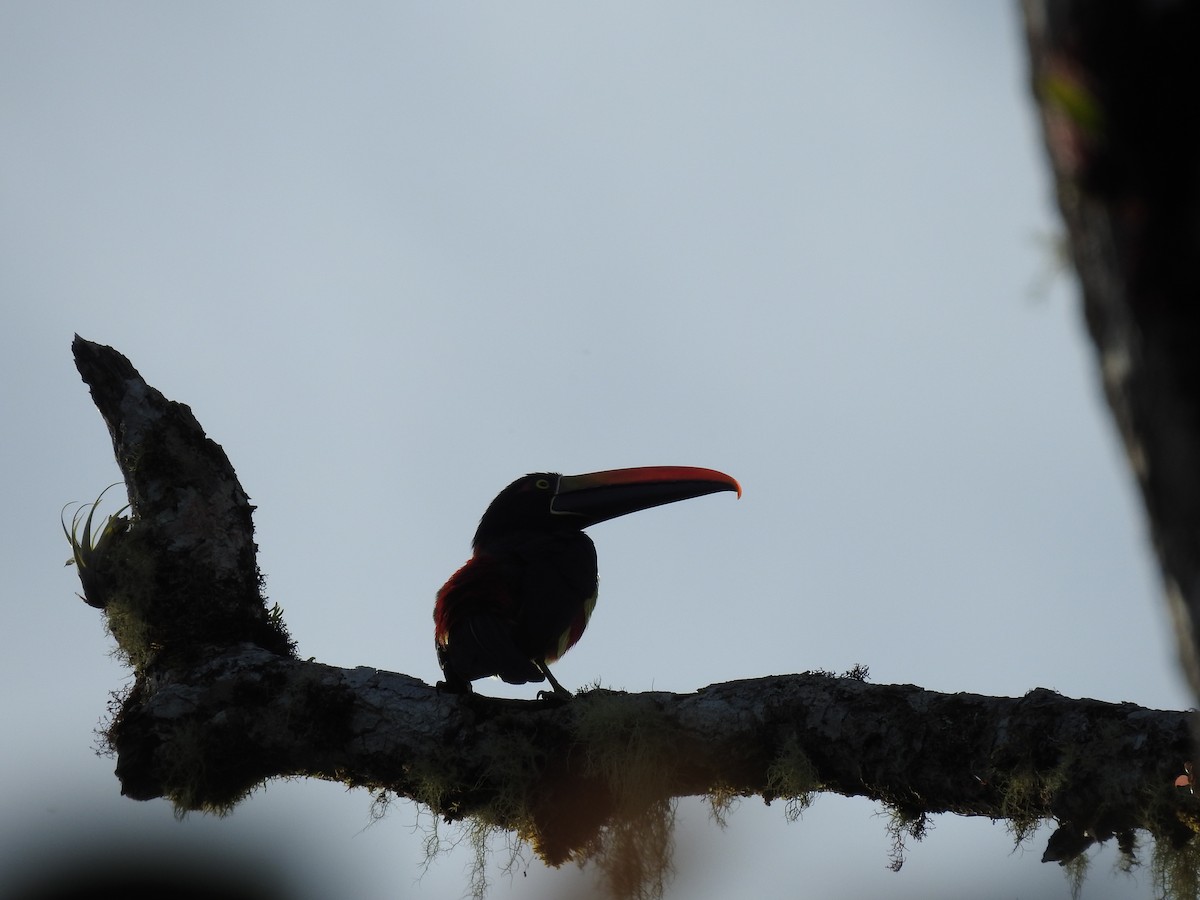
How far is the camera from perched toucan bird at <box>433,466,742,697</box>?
5699 millimetres

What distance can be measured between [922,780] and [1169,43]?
10.2ft

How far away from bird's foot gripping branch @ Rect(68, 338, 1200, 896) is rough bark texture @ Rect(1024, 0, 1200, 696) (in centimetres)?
249

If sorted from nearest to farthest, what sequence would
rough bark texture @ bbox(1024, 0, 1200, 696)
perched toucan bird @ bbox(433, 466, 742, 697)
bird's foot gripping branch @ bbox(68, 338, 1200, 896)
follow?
rough bark texture @ bbox(1024, 0, 1200, 696) → bird's foot gripping branch @ bbox(68, 338, 1200, 896) → perched toucan bird @ bbox(433, 466, 742, 697)

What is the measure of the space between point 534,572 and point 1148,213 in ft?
18.2

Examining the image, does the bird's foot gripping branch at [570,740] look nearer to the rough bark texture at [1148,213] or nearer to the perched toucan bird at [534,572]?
the perched toucan bird at [534,572]

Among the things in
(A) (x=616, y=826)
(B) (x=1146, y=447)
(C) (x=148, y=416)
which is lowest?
(A) (x=616, y=826)

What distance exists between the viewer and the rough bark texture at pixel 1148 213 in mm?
1179

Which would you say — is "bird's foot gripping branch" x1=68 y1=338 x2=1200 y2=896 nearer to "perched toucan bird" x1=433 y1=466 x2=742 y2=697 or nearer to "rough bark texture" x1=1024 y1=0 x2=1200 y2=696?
"perched toucan bird" x1=433 y1=466 x2=742 y2=697

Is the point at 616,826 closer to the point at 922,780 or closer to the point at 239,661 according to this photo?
the point at 922,780

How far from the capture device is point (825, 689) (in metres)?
4.15

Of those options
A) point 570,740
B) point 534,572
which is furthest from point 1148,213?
point 534,572

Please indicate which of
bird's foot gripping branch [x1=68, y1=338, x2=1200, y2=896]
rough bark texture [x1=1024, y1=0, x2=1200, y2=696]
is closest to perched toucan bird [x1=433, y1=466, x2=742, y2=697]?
bird's foot gripping branch [x1=68, y1=338, x2=1200, y2=896]

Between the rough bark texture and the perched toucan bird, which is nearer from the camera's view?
the rough bark texture

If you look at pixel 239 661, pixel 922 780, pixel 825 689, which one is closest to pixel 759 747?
pixel 825 689
